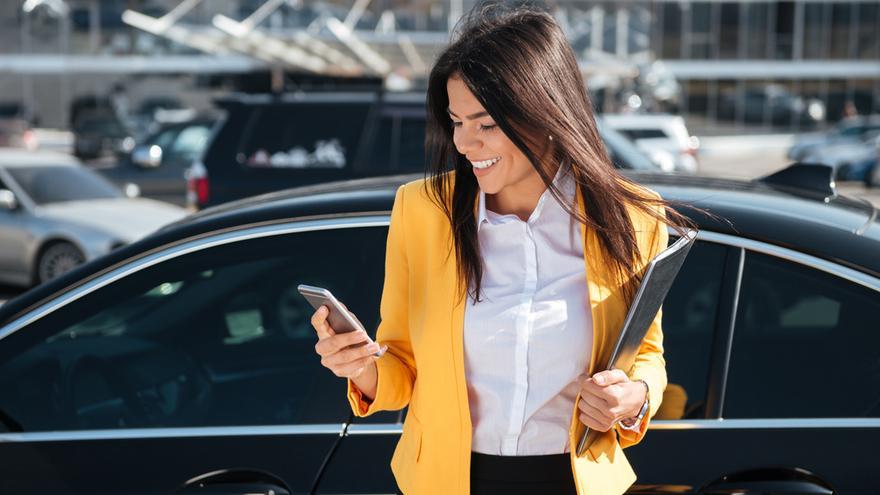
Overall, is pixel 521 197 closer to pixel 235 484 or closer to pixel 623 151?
pixel 235 484

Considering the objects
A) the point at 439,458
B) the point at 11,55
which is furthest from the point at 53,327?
the point at 11,55

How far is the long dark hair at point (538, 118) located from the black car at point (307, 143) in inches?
248

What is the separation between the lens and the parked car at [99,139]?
1375 inches

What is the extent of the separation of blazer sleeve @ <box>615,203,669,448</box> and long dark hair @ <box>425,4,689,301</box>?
1.9 inches

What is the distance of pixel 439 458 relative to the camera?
191cm

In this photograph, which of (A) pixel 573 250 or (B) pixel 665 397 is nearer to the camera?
(A) pixel 573 250

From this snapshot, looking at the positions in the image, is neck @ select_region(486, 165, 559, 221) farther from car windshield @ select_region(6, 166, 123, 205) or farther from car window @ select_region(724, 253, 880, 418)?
car windshield @ select_region(6, 166, 123, 205)

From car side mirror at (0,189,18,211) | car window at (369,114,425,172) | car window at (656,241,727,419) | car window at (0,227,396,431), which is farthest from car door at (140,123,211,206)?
car window at (656,241,727,419)

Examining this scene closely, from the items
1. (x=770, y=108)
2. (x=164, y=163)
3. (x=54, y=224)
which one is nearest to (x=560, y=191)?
(x=54, y=224)

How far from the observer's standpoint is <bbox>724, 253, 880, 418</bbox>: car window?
239 cm

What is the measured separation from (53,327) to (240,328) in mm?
1055

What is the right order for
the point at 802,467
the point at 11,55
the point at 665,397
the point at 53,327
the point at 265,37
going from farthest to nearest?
the point at 11,55, the point at 265,37, the point at 53,327, the point at 665,397, the point at 802,467

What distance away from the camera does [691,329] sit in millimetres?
2861

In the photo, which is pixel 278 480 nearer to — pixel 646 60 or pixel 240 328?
pixel 240 328
